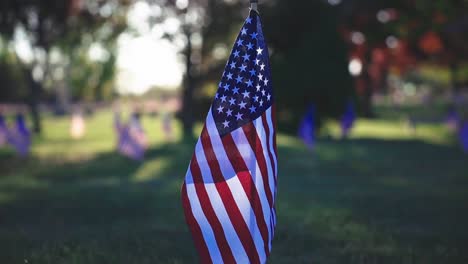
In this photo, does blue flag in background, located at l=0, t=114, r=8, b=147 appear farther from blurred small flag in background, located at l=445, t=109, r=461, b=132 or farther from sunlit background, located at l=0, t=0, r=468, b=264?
blurred small flag in background, located at l=445, t=109, r=461, b=132

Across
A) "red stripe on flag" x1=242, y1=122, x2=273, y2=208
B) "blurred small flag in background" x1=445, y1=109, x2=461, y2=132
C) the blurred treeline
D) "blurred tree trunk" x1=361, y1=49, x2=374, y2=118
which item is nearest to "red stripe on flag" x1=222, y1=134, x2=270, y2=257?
"red stripe on flag" x1=242, y1=122, x2=273, y2=208

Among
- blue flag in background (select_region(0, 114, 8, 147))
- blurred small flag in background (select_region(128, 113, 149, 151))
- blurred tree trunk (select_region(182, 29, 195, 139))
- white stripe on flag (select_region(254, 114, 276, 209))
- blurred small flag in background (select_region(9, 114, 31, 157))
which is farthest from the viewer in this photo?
blurred tree trunk (select_region(182, 29, 195, 139))

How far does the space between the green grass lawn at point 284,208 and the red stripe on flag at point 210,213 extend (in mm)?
1795

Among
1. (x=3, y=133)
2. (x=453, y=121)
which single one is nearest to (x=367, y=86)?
(x=453, y=121)

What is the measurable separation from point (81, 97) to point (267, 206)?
100392mm

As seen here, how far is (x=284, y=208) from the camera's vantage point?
1051cm

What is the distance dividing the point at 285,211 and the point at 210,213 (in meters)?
5.43

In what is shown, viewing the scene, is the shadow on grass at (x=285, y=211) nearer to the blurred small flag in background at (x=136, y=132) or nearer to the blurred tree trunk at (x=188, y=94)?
the blurred small flag in background at (x=136, y=132)

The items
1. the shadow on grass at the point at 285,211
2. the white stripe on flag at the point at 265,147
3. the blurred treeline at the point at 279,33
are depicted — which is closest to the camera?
the white stripe on flag at the point at 265,147

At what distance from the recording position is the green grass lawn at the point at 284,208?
7.14m

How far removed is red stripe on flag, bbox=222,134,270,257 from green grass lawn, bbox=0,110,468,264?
1917 mm

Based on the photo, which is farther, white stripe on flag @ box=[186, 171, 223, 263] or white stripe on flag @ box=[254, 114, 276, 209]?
white stripe on flag @ box=[254, 114, 276, 209]

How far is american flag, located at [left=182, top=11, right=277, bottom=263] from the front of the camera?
493 centimetres

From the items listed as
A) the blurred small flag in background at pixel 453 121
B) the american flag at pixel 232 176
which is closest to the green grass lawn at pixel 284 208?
the american flag at pixel 232 176
